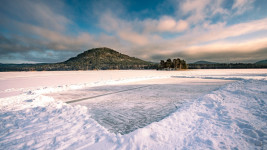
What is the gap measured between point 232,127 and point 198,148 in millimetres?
1382

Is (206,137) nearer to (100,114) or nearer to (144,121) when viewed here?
(144,121)

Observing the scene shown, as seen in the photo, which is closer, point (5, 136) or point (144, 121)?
point (5, 136)

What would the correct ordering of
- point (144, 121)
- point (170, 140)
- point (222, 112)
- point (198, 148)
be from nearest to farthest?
1. point (198, 148)
2. point (170, 140)
3. point (144, 121)
4. point (222, 112)

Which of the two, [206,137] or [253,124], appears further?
[253,124]

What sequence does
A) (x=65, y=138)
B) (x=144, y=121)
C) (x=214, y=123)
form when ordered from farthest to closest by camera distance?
(x=144, y=121)
(x=214, y=123)
(x=65, y=138)

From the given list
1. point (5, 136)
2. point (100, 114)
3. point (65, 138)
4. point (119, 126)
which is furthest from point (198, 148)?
point (5, 136)

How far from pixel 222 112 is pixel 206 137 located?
6.22 ft

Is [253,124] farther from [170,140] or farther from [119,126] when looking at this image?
[119,126]

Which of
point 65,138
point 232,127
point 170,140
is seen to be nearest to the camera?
point 170,140

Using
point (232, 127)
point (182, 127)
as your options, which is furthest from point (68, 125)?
point (232, 127)

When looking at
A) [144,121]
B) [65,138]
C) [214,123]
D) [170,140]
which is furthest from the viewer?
[144,121]

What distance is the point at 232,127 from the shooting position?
2955 millimetres

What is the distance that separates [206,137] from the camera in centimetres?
256

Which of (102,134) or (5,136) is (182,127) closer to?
(102,134)
